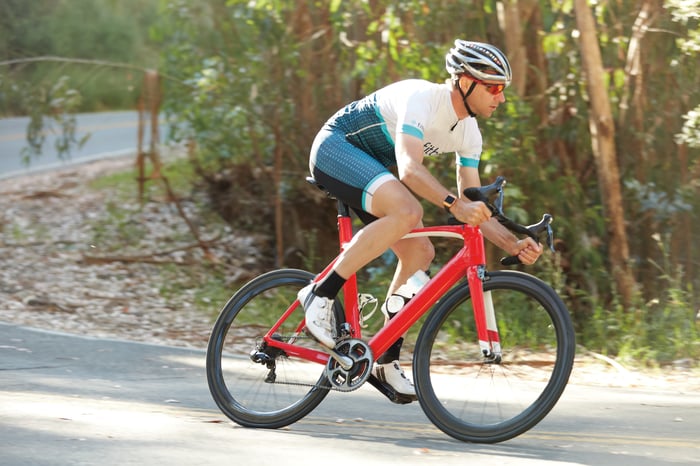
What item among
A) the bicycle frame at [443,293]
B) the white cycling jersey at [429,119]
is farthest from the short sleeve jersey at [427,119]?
the bicycle frame at [443,293]

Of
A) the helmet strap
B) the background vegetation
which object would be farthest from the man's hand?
the background vegetation

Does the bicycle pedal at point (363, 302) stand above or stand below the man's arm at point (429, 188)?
below

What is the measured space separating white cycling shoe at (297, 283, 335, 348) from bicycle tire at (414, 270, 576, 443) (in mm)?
483

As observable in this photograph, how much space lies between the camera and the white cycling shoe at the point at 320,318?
524cm

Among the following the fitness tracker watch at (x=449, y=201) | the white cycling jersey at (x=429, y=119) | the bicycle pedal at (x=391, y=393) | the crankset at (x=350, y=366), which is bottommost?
the bicycle pedal at (x=391, y=393)

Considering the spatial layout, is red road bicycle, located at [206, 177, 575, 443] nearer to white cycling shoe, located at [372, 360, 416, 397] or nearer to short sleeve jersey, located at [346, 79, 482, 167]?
white cycling shoe, located at [372, 360, 416, 397]

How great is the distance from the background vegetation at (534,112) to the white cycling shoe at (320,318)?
322 cm

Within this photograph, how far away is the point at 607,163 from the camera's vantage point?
29.1 feet

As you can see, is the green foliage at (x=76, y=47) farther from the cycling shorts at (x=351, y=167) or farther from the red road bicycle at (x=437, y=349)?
the cycling shorts at (x=351, y=167)

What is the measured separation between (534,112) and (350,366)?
492 cm

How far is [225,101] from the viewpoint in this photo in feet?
34.3

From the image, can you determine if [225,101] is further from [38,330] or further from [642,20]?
[642,20]

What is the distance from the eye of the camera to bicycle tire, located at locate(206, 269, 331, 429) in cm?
539

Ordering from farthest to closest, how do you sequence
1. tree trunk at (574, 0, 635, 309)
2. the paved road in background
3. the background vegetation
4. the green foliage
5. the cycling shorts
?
1. the paved road in background
2. the green foliage
3. the background vegetation
4. tree trunk at (574, 0, 635, 309)
5. the cycling shorts
